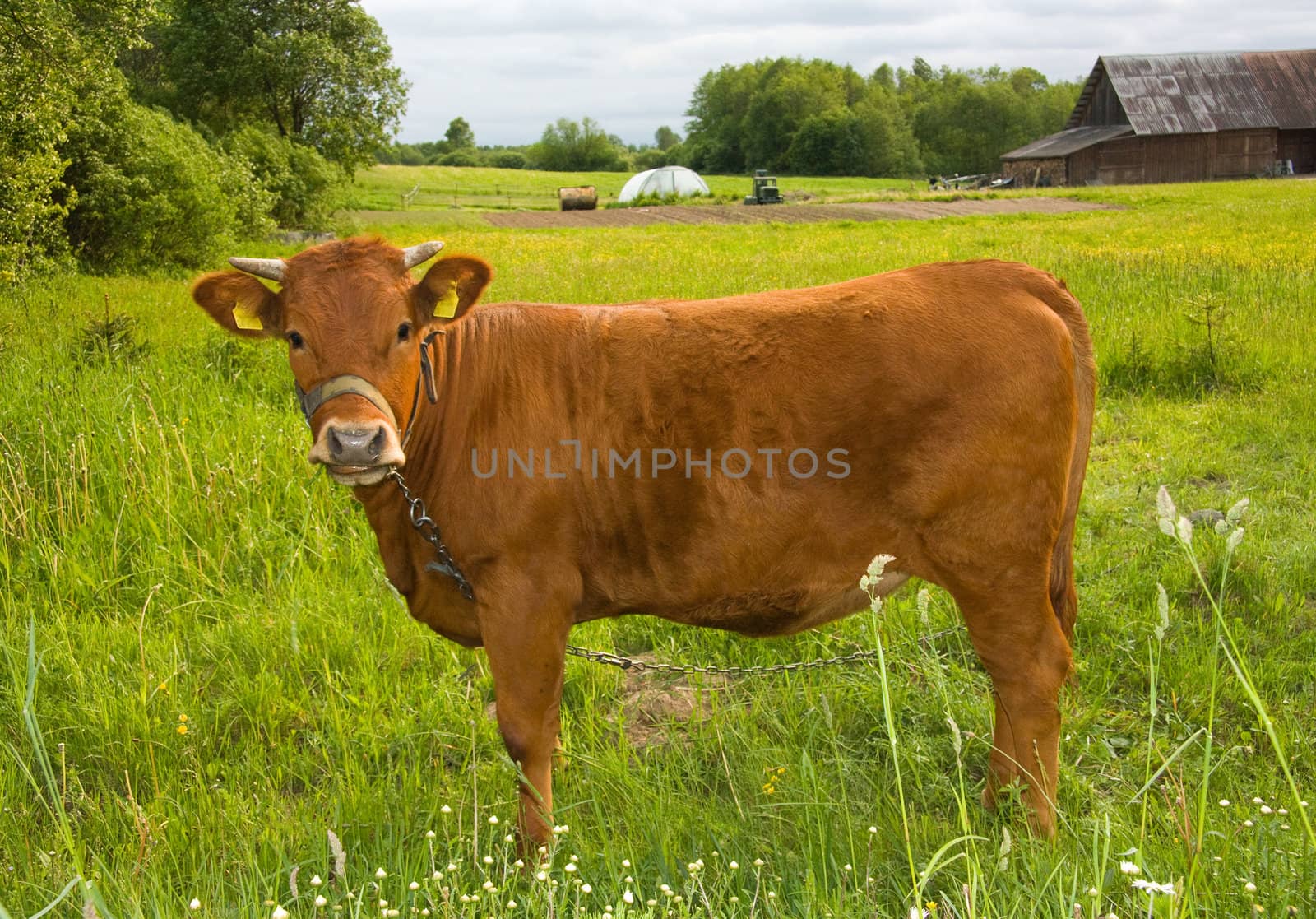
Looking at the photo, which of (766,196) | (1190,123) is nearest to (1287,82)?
(1190,123)

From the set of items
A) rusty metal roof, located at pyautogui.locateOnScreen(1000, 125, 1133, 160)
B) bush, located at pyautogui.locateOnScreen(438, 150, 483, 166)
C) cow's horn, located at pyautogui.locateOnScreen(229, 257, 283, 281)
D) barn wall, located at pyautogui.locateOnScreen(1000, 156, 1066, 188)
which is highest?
bush, located at pyautogui.locateOnScreen(438, 150, 483, 166)

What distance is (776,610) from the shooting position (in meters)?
3.49

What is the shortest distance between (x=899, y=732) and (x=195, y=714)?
9.40 feet

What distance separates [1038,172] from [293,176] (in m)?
43.3

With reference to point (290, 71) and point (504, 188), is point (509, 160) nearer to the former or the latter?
point (504, 188)

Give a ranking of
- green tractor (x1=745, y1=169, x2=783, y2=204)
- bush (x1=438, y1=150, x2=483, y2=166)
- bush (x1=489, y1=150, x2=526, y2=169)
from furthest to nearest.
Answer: bush (x1=489, y1=150, x2=526, y2=169), bush (x1=438, y1=150, x2=483, y2=166), green tractor (x1=745, y1=169, x2=783, y2=204)

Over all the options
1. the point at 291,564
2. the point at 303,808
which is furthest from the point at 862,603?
the point at 291,564

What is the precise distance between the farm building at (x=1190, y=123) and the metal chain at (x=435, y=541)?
55615mm

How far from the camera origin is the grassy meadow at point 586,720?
110 inches

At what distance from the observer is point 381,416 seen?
3.10m

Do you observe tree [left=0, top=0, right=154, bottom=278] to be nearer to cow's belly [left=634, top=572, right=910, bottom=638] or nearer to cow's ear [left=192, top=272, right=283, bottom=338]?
cow's ear [left=192, top=272, right=283, bottom=338]

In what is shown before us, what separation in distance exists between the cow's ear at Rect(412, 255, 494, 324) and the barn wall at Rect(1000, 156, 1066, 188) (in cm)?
5723

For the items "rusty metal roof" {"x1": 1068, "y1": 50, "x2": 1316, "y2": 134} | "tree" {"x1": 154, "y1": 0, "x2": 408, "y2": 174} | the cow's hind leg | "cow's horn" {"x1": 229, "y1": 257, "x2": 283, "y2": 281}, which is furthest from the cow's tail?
"rusty metal roof" {"x1": 1068, "y1": 50, "x2": 1316, "y2": 134}

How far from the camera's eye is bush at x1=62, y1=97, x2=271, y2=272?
15625 millimetres
